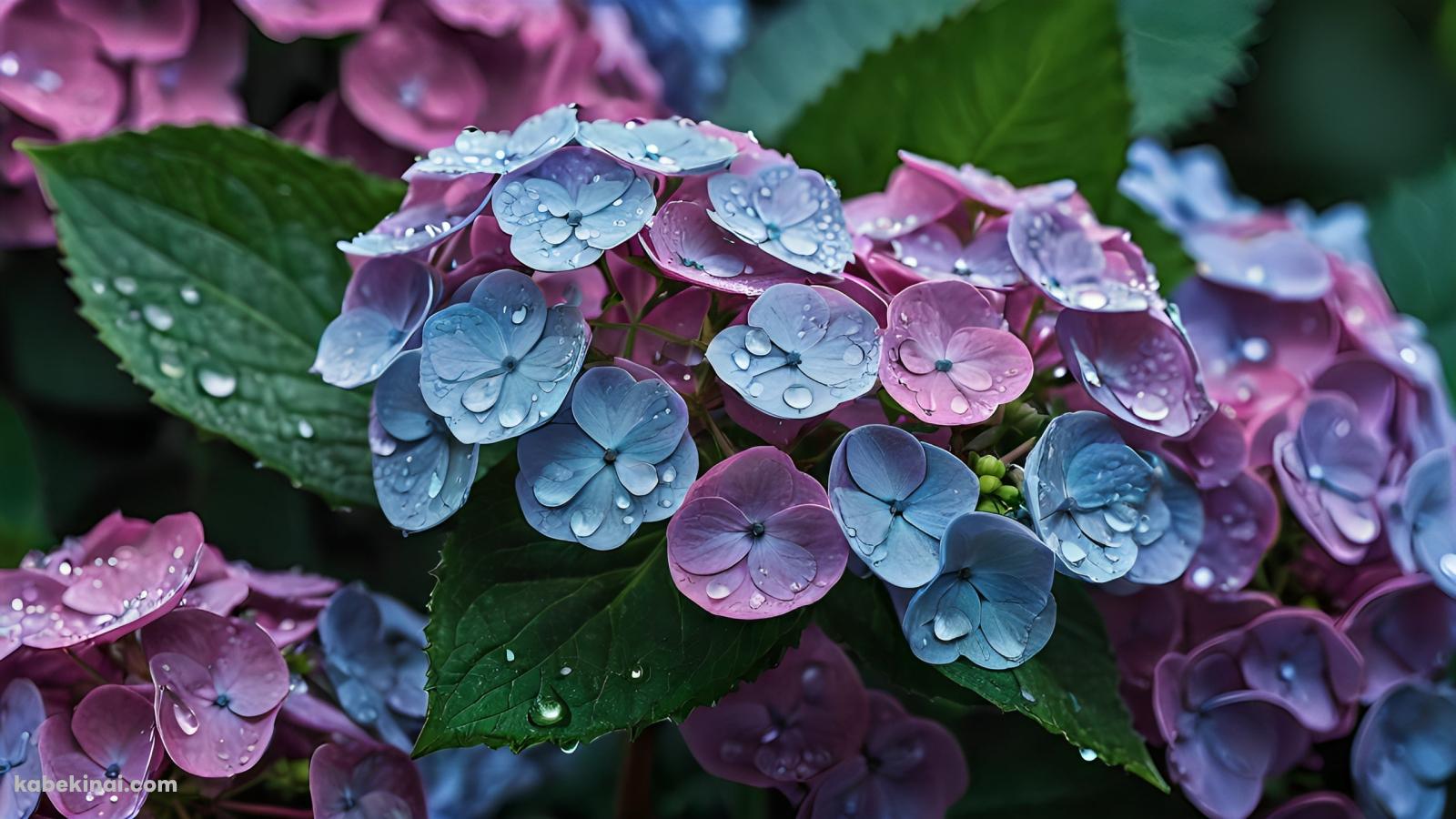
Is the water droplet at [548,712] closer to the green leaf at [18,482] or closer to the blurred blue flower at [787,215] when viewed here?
the blurred blue flower at [787,215]

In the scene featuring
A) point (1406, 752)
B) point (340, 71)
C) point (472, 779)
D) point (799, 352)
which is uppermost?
point (799, 352)

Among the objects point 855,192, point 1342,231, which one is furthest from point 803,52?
point 1342,231

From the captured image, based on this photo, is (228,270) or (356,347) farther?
(228,270)

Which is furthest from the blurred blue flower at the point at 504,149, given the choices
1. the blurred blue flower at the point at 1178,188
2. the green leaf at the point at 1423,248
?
the green leaf at the point at 1423,248

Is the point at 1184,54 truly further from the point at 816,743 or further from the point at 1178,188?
the point at 816,743

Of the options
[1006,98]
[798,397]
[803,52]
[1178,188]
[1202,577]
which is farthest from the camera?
[803,52]

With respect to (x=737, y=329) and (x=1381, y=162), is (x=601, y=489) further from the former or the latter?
(x=1381, y=162)

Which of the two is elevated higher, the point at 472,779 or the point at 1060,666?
the point at 1060,666
